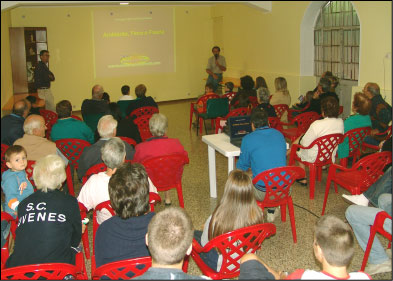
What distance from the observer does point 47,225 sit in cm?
232

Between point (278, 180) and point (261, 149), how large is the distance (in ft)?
1.01

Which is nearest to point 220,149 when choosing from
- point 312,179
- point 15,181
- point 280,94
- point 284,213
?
point 284,213

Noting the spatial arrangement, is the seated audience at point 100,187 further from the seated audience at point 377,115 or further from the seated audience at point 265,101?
the seated audience at point 377,115

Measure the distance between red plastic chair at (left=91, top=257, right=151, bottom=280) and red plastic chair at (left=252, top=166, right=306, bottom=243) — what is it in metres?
1.49

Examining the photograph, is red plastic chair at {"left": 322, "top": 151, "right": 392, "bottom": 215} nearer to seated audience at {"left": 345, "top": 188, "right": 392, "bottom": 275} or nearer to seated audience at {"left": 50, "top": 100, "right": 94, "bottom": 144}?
seated audience at {"left": 345, "top": 188, "right": 392, "bottom": 275}

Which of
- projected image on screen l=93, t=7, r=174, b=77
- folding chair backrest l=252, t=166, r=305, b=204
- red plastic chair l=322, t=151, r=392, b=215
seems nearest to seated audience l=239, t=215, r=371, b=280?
folding chair backrest l=252, t=166, r=305, b=204

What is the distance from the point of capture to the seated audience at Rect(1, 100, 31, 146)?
4344mm

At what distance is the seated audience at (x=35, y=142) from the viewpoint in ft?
13.1

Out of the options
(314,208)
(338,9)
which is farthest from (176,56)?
(314,208)

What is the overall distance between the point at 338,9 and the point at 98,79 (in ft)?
18.8

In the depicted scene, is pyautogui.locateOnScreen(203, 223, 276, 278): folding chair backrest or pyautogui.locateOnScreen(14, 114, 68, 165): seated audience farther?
pyautogui.locateOnScreen(14, 114, 68, 165): seated audience

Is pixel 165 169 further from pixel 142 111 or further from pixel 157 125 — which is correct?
pixel 142 111

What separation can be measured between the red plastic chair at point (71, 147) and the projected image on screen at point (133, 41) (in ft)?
20.8

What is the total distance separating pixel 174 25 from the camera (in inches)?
437
